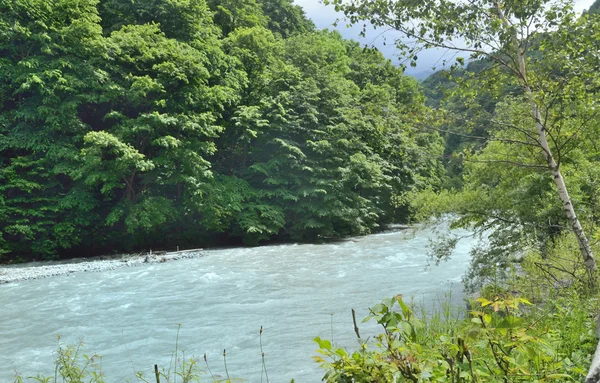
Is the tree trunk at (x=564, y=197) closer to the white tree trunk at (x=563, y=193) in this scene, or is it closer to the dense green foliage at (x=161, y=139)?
the white tree trunk at (x=563, y=193)

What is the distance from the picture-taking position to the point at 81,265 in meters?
15.2

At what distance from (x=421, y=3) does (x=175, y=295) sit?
894 cm

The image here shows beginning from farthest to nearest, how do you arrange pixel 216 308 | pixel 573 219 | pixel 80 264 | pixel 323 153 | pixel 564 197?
pixel 323 153 < pixel 80 264 < pixel 216 308 < pixel 564 197 < pixel 573 219

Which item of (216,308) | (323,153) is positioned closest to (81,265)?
(216,308)

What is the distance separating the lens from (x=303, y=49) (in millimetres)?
29078

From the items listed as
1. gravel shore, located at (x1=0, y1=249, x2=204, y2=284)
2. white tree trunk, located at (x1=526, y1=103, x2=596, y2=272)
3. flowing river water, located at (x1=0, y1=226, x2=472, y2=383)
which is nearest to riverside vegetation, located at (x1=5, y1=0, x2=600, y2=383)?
white tree trunk, located at (x1=526, y1=103, x2=596, y2=272)

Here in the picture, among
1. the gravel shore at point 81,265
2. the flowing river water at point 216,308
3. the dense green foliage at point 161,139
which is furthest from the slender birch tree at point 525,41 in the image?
the gravel shore at point 81,265

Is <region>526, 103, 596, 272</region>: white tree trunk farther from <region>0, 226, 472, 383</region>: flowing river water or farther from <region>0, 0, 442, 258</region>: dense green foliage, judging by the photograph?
<region>0, 0, 442, 258</region>: dense green foliage

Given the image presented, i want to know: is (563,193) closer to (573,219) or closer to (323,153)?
(573,219)

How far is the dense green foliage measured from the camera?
58.1 ft

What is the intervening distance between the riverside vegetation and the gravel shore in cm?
158

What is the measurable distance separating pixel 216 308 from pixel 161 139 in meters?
11.7

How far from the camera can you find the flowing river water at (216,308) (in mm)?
6531

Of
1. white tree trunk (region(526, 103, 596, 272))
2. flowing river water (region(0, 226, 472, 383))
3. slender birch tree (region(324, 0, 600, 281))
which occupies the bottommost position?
flowing river water (region(0, 226, 472, 383))
